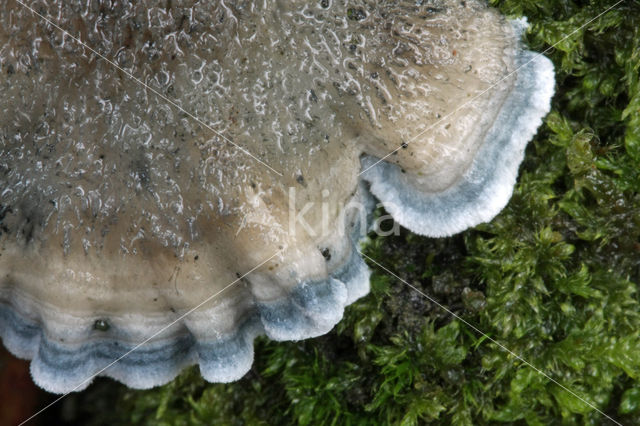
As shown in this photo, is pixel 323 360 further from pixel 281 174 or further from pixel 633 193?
pixel 633 193

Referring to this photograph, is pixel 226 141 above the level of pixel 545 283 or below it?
above

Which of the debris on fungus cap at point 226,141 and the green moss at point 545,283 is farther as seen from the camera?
the green moss at point 545,283

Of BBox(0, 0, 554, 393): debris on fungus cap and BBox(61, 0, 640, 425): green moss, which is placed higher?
BBox(0, 0, 554, 393): debris on fungus cap

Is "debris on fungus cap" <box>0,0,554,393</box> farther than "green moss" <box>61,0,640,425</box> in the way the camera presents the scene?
No

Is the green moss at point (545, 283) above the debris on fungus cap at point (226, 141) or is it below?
below

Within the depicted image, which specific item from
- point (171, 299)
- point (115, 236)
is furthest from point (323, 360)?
point (115, 236)
